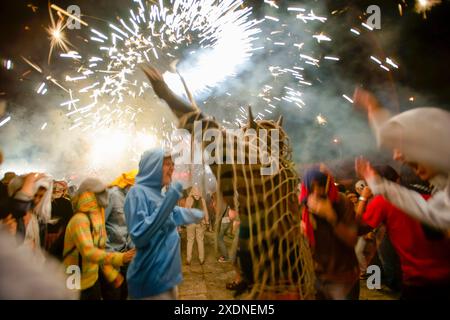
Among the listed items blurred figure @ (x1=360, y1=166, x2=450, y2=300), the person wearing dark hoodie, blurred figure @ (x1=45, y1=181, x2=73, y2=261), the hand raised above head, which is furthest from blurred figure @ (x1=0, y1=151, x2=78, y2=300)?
blurred figure @ (x1=360, y1=166, x2=450, y2=300)

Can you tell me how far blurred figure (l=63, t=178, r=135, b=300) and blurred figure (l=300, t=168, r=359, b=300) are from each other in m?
2.10

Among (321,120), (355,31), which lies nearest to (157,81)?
(355,31)

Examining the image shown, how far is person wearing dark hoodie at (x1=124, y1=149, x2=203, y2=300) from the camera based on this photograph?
204 cm

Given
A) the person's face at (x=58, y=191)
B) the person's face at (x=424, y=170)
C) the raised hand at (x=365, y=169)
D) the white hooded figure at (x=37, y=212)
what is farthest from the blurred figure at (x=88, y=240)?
the person's face at (x=424, y=170)

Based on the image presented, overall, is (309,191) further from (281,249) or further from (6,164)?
(6,164)

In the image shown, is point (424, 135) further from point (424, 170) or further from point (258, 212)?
point (258, 212)

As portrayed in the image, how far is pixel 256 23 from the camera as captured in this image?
20.4 feet

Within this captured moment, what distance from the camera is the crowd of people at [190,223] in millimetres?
2139

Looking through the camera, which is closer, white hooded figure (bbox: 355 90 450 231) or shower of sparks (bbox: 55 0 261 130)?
white hooded figure (bbox: 355 90 450 231)

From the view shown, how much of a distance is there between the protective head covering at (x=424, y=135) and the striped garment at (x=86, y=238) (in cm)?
291

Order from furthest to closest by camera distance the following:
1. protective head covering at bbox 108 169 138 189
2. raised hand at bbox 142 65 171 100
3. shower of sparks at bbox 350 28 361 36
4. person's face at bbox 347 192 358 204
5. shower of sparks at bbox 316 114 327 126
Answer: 1. shower of sparks at bbox 316 114 327 126
2. shower of sparks at bbox 350 28 361 36
3. person's face at bbox 347 192 358 204
4. protective head covering at bbox 108 169 138 189
5. raised hand at bbox 142 65 171 100

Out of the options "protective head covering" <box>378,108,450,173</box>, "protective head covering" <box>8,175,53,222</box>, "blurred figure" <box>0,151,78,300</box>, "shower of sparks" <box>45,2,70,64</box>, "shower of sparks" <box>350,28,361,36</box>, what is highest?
"shower of sparks" <box>350,28,361,36</box>

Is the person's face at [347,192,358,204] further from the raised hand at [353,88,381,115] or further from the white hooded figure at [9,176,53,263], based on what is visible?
the white hooded figure at [9,176,53,263]

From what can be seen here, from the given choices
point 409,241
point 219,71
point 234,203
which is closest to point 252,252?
point 234,203
